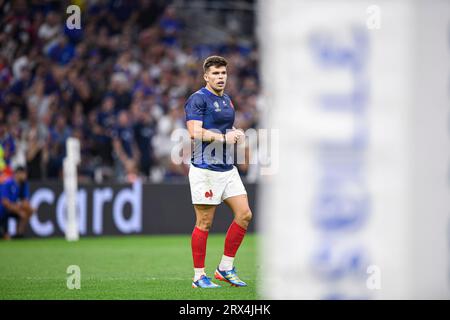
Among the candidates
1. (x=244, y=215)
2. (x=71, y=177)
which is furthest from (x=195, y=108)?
(x=71, y=177)

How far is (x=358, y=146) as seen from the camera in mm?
2645

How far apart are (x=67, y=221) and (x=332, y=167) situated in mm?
Result: 13869

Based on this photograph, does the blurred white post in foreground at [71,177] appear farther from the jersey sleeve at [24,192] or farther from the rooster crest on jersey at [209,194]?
the rooster crest on jersey at [209,194]

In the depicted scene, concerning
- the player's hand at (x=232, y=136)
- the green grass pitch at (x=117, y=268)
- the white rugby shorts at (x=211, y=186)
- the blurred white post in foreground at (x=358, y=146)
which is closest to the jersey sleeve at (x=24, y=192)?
the green grass pitch at (x=117, y=268)

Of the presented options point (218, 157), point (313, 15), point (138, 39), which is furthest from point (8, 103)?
point (313, 15)

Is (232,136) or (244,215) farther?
(244,215)

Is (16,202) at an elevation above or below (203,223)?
below

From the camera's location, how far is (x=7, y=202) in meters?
15.6

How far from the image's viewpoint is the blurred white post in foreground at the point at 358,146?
2611 millimetres

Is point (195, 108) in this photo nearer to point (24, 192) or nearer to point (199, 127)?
point (199, 127)

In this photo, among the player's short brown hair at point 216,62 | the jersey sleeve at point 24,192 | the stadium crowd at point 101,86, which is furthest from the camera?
the stadium crowd at point 101,86

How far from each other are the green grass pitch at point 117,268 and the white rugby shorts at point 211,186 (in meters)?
0.89

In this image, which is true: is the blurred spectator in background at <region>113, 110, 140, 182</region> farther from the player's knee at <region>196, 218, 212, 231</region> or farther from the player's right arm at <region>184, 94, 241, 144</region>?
the player's right arm at <region>184, 94, 241, 144</region>

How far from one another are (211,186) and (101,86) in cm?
1099
